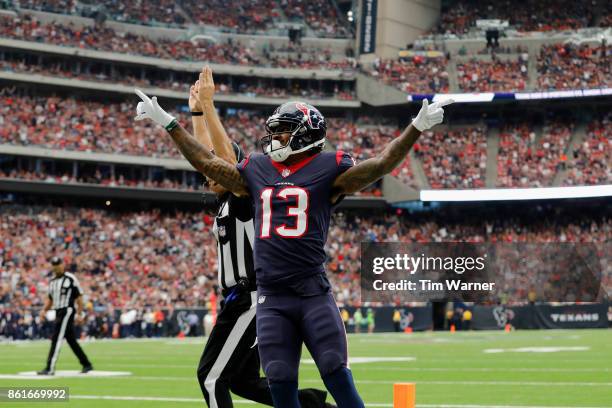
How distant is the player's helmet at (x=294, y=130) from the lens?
601 centimetres

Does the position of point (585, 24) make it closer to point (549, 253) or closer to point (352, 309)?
point (549, 253)

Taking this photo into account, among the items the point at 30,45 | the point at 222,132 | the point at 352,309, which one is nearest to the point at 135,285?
the point at 352,309

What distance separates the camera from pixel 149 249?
44156 millimetres

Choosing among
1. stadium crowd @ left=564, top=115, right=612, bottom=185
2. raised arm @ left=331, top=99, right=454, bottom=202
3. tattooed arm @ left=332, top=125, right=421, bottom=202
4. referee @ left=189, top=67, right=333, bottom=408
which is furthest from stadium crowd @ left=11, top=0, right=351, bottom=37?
raised arm @ left=331, top=99, right=454, bottom=202

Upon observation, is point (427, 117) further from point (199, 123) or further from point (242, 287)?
point (199, 123)

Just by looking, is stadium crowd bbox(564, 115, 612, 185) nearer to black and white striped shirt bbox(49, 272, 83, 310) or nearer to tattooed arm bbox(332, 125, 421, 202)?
black and white striped shirt bbox(49, 272, 83, 310)

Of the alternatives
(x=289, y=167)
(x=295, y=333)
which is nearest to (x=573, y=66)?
(x=289, y=167)

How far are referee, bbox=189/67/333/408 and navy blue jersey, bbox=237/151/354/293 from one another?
3.02ft

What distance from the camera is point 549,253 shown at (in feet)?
131

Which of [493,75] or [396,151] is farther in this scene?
[493,75]

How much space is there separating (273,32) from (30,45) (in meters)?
15.3

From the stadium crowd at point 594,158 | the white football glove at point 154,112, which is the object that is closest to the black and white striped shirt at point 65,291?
the white football glove at point 154,112

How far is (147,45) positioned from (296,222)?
48.2m

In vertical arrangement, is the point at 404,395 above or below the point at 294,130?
below
